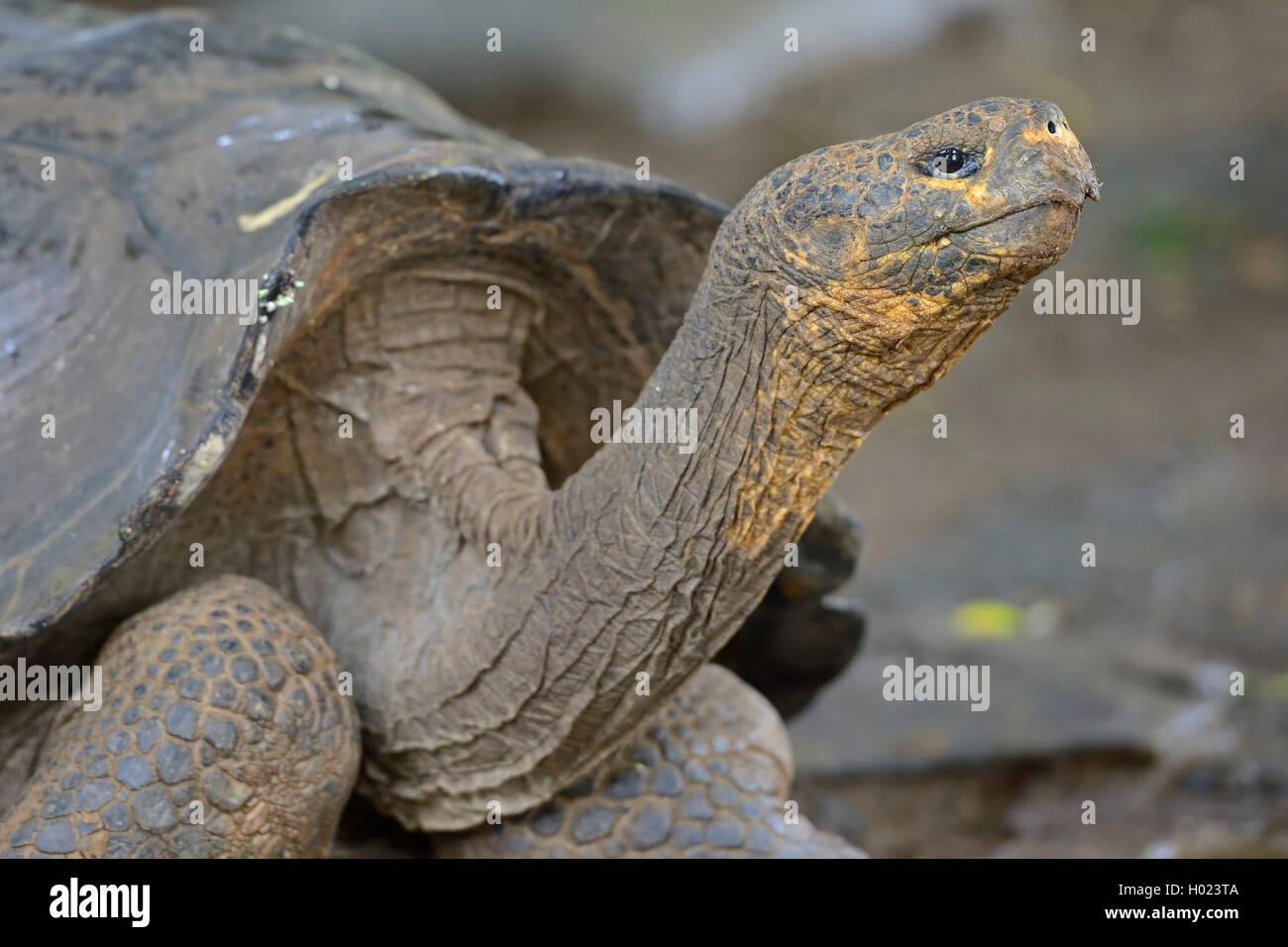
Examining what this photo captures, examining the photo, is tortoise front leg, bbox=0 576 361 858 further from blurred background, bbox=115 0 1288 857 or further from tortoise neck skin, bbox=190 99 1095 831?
blurred background, bbox=115 0 1288 857

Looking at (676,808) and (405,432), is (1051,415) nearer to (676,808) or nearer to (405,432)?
(676,808)

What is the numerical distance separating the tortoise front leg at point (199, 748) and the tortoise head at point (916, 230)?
1111 millimetres

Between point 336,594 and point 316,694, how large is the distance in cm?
41

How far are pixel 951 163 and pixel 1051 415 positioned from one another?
5.57 metres

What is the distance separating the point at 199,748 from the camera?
2.40 metres

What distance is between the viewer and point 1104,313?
8.05m

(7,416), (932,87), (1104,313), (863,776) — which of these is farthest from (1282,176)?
(7,416)

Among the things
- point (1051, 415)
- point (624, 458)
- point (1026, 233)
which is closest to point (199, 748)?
point (624, 458)

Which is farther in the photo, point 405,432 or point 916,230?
point 405,432

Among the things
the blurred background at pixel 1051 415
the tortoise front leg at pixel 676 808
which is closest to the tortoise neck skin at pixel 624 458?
the tortoise front leg at pixel 676 808

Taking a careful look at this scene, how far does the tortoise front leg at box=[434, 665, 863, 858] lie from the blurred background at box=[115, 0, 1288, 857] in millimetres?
1098

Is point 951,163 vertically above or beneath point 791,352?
above

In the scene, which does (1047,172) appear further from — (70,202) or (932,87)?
(932,87)

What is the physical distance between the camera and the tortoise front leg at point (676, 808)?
279cm
